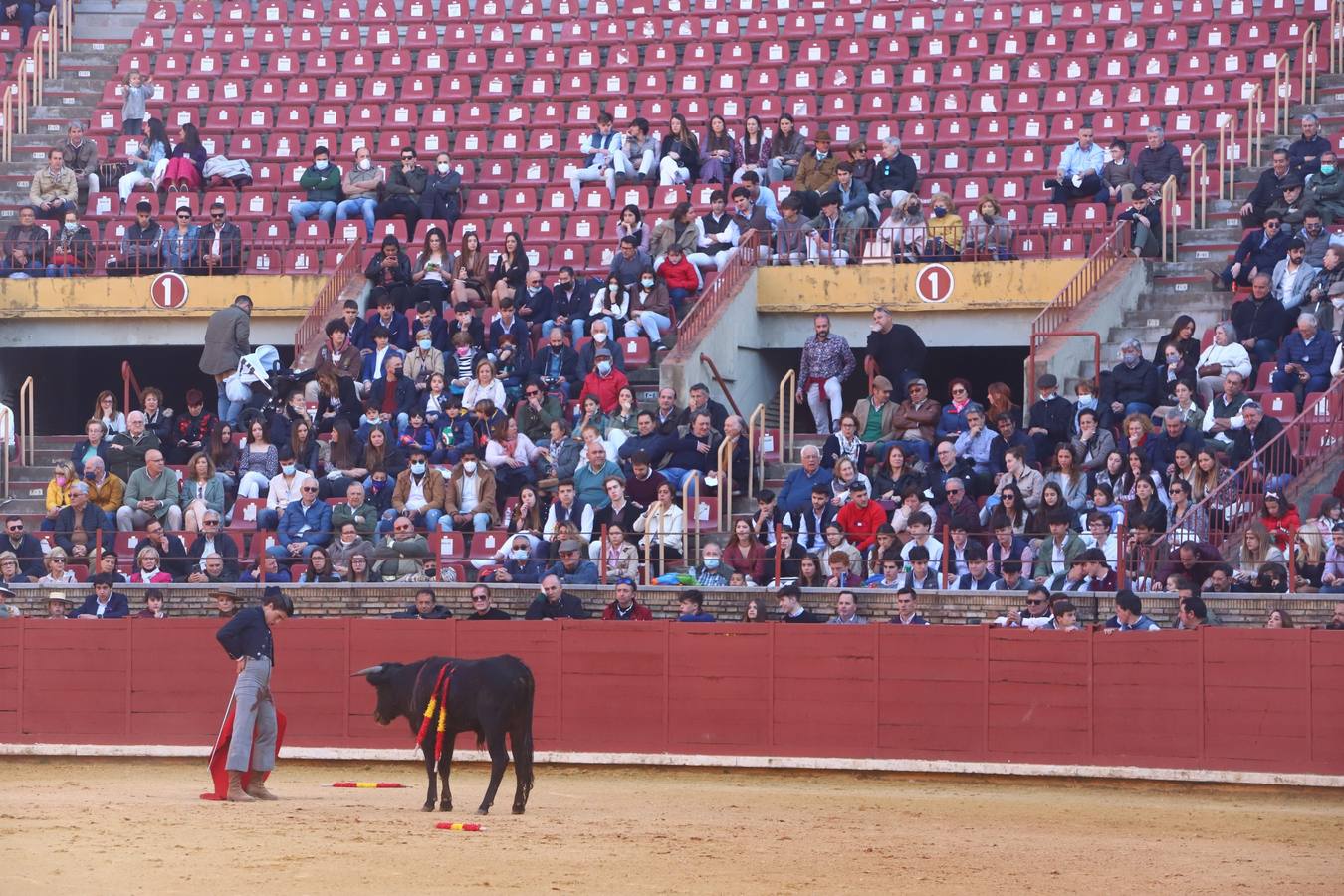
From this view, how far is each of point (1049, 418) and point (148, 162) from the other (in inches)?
507

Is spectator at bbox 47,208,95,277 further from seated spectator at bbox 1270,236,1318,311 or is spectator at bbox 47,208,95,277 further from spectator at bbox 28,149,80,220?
seated spectator at bbox 1270,236,1318,311

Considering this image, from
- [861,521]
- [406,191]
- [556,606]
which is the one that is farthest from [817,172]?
[556,606]

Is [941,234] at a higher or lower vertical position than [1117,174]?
lower

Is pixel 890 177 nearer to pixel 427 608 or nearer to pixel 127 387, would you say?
pixel 427 608

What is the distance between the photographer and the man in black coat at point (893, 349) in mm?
21969

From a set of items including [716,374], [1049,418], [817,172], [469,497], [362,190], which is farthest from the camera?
[362,190]

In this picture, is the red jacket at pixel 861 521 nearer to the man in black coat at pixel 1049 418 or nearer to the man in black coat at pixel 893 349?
the man in black coat at pixel 1049 418

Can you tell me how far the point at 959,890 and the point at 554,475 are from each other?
951 centimetres

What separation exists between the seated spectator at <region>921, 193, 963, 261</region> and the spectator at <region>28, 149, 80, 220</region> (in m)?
10.6

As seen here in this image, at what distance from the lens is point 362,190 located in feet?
86.4

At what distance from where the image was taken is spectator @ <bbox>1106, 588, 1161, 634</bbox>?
1709 centimetres

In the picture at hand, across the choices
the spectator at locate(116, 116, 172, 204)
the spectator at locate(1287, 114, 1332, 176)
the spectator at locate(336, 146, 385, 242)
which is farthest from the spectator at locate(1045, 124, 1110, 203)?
the spectator at locate(116, 116, 172, 204)

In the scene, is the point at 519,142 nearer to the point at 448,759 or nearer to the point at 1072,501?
the point at 1072,501

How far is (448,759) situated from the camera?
14.6 metres
